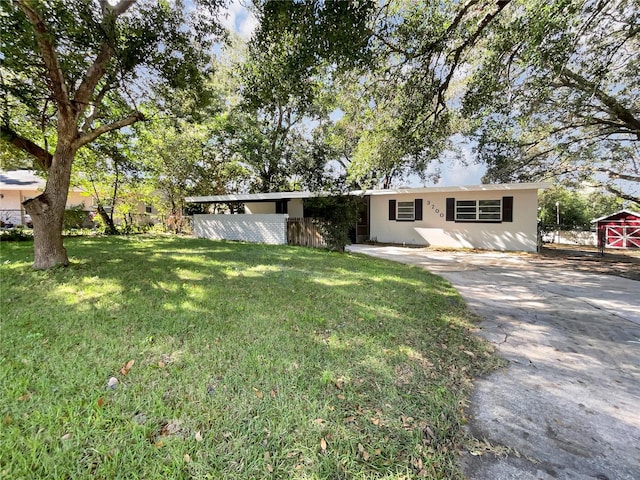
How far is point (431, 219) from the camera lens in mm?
12336

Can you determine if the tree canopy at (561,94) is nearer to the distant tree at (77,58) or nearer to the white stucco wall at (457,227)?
the white stucco wall at (457,227)

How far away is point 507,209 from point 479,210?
37.3 inches

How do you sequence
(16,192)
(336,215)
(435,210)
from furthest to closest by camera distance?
(16,192), (435,210), (336,215)

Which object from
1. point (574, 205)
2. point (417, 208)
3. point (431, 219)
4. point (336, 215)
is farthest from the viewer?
point (574, 205)

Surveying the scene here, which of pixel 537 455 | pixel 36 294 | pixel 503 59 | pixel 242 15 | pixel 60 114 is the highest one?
pixel 242 15

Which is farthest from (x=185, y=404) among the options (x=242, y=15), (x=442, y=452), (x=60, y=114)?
(x=242, y=15)

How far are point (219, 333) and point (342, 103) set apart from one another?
7.18m

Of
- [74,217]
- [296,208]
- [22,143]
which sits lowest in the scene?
[74,217]

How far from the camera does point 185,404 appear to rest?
2.05 metres

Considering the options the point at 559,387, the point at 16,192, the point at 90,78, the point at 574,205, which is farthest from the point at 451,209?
the point at 16,192

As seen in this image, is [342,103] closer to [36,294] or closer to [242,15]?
[242,15]

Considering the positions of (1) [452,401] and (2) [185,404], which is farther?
(1) [452,401]

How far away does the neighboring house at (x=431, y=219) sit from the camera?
10.5 metres

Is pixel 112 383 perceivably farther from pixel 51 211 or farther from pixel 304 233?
pixel 304 233
